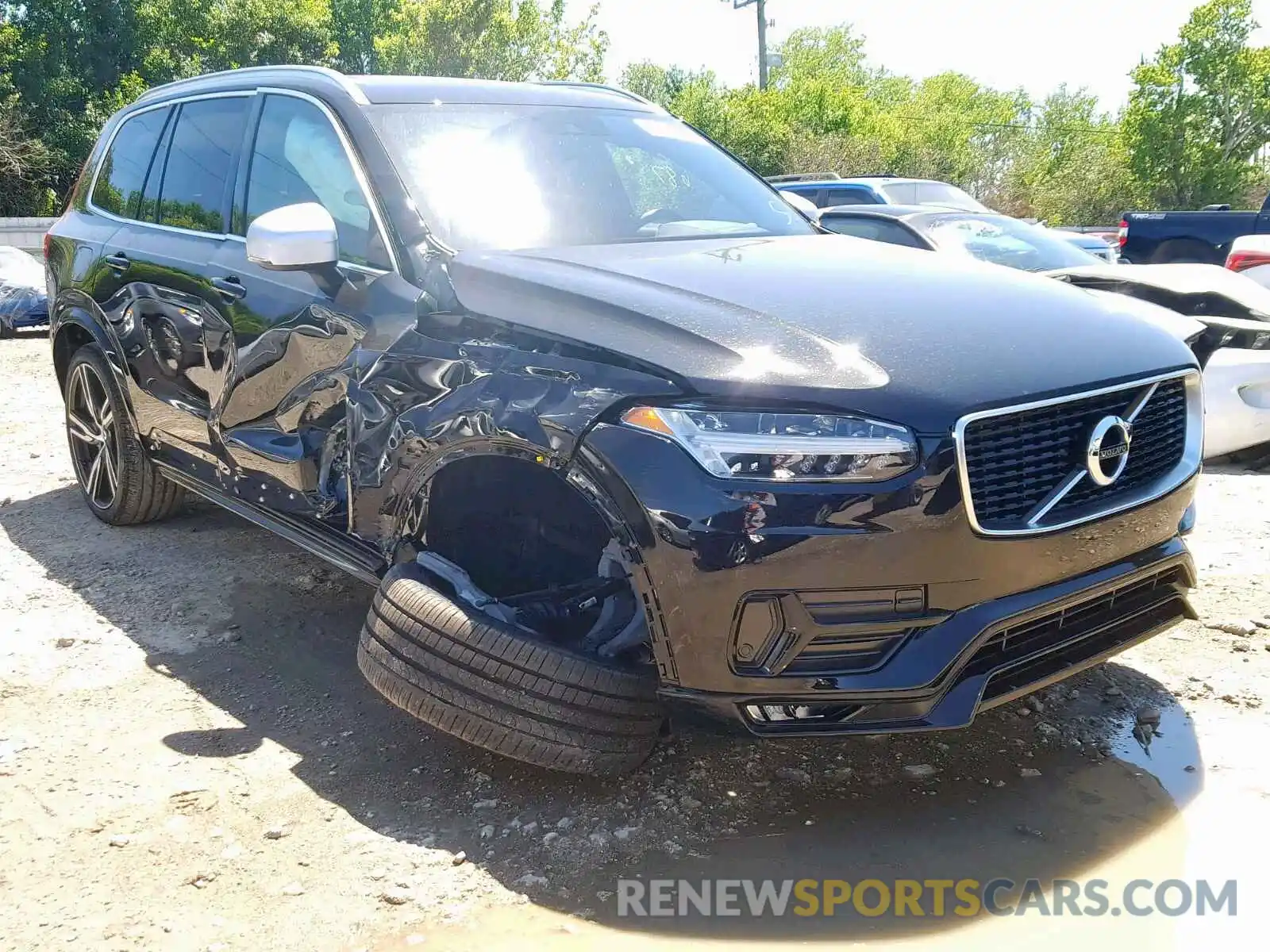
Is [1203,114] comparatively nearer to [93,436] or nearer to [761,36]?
[761,36]

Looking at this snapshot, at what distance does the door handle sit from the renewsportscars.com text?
2.39 metres

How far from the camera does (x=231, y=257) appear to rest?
3.95 m

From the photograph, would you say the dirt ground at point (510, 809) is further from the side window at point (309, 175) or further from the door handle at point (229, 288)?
the side window at point (309, 175)

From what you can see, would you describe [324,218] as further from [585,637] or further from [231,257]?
[585,637]

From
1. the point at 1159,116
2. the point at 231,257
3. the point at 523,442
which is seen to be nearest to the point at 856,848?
the point at 523,442

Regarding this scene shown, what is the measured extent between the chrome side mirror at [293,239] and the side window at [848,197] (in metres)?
10.9

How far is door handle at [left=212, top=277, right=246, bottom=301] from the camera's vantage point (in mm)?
3828

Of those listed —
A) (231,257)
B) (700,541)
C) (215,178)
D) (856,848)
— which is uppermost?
(215,178)

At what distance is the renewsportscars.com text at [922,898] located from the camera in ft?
8.14

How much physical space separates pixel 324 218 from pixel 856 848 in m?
2.21

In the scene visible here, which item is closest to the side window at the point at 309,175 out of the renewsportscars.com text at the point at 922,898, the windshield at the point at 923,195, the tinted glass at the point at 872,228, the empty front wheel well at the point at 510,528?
the empty front wheel well at the point at 510,528

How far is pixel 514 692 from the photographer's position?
2697 millimetres

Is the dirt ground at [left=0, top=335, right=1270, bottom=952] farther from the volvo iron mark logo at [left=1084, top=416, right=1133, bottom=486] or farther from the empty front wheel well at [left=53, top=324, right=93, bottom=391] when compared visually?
the empty front wheel well at [left=53, top=324, right=93, bottom=391]

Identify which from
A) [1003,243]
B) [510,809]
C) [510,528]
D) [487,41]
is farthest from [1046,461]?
[487,41]
